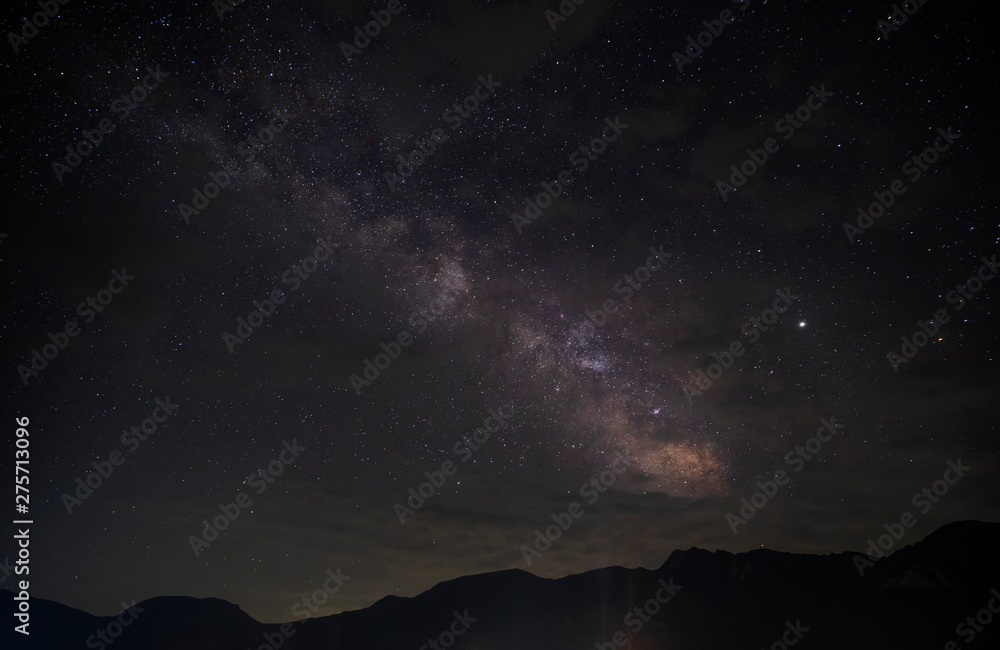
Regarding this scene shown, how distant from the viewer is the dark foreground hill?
125188 mm

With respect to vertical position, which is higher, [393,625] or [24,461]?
[24,461]

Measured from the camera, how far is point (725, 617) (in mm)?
159000

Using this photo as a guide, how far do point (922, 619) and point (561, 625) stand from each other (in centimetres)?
11240

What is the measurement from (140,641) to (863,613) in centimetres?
24475

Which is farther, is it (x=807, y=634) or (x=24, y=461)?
(x=807, y=634)

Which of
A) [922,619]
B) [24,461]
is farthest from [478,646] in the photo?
[24,461]

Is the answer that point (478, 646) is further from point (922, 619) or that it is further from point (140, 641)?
point (922, 619)

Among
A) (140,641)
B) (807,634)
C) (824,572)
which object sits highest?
(140,641)

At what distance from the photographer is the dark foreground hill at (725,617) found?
125188mm

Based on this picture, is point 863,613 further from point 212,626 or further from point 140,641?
point 140,641

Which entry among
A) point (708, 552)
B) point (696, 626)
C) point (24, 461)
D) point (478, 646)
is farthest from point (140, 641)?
point (24, 461)

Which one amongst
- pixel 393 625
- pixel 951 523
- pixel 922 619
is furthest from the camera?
pixel 393 625

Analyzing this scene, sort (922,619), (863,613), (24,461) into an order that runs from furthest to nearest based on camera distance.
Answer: (863,613) → (922,619) → (24,461)

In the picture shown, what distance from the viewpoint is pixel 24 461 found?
14.1m
